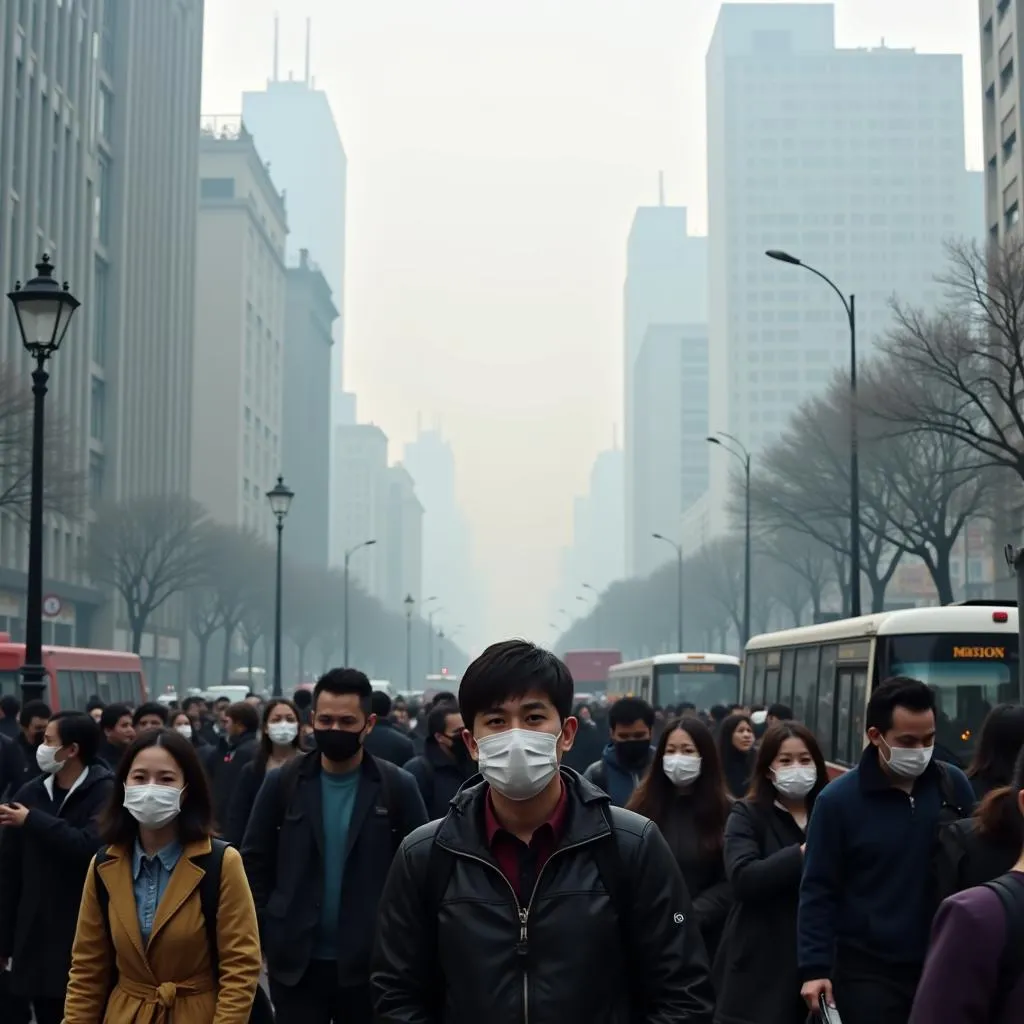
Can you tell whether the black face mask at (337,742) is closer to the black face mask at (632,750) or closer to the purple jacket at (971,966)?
the black face mask at (632,750)

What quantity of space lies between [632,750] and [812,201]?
598 ft

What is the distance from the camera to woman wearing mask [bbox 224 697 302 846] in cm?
873

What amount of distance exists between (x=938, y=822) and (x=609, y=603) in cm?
13058

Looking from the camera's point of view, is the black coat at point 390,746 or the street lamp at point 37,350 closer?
the black coat at point 390,746

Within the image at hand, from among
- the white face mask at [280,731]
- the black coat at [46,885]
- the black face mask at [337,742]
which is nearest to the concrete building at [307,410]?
the white face mask at [280,731]

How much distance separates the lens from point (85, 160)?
6569 centimetres

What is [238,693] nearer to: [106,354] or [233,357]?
[106,354]

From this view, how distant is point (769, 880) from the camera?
6500mm

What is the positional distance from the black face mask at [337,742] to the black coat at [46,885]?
3.09 feet

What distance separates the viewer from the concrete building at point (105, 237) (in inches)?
2218

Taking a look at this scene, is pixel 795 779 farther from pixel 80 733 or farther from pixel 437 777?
pixel 437 777

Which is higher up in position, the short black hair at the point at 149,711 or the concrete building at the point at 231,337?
the concrete building at the point at 231,337

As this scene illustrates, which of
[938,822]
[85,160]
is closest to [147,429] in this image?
[85,160]

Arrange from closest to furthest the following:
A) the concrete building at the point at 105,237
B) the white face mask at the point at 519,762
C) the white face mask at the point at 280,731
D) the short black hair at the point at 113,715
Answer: the white face mask at the point at 519,762 < the white face mask at the point at 280,731 < the short black hair at the point at 113,715 < the concrete building at the point at 105,237
